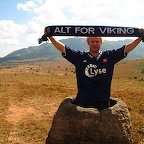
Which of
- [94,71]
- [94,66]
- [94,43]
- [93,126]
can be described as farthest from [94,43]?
[93,126]

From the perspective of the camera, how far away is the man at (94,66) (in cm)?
645

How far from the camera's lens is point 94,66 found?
6.46 meters

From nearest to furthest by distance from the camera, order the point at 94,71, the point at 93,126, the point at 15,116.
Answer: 1. the point at 93,126
2. the point at 94,71
3. the point at 15,116

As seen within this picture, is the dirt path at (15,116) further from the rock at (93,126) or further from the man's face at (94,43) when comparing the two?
the man's face at (94,43)

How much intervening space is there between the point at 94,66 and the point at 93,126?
1.49 meters

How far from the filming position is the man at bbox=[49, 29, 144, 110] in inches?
254

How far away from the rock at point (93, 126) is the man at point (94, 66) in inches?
15.9

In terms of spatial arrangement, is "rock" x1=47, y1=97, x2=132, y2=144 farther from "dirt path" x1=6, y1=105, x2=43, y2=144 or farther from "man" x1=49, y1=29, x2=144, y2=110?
"dirt path" x1=6, y1=105, x2=43, y2=144

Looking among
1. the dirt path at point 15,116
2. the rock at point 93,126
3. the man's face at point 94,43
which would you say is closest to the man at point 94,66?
the man's face at point 94,43

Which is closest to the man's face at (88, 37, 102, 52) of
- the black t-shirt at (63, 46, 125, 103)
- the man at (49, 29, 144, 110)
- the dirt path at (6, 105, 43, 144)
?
the man at (49, 29, 144, 110)

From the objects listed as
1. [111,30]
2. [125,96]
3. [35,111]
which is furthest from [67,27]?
[125,96]

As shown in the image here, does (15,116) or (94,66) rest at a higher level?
(94,66)

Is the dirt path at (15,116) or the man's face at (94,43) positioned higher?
the man's face at (94,43)

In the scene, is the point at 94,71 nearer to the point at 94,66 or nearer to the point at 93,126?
the point at 94,66
